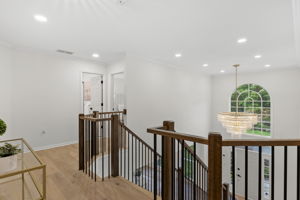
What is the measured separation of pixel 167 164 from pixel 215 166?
0.65 metres

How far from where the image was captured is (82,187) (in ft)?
7.70

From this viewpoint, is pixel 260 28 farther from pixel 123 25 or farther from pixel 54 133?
pixel 54 133

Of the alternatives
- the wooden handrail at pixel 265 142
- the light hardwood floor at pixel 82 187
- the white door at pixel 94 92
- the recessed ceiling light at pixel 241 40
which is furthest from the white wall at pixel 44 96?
the wooden handrail at pixel 265 142

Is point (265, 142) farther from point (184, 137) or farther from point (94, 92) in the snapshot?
point (94, 92)

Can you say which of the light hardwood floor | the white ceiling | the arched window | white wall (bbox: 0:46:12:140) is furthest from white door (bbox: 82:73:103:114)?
the arched window

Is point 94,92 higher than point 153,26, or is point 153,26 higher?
point 153,26

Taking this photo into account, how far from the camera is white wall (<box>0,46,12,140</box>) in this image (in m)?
3.37

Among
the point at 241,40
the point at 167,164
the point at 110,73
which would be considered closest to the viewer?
the point at 167,164

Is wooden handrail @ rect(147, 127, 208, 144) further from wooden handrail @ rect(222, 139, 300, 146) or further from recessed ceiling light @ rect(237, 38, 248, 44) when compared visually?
recessed ceiling light @ rect(237, 38, 248, 44)

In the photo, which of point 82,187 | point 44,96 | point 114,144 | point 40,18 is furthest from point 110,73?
point 82,187

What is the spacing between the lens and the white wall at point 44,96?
3.62 meters

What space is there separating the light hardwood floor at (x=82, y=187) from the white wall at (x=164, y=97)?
1.77 m

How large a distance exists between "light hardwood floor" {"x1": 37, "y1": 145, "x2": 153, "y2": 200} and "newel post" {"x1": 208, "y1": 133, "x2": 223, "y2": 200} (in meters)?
1.24

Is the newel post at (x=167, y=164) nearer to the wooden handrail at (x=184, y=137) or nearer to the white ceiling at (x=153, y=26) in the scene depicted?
the wooden handrail at (x=184, y=137)
